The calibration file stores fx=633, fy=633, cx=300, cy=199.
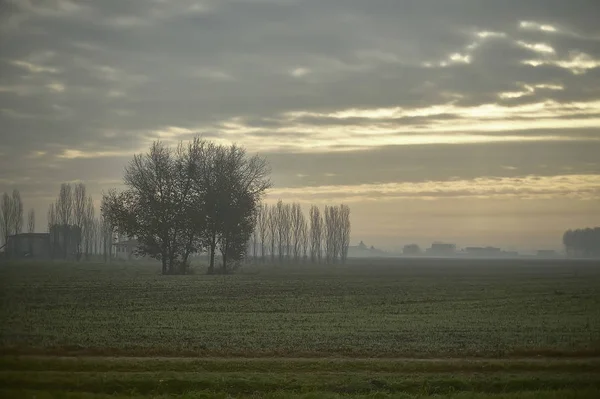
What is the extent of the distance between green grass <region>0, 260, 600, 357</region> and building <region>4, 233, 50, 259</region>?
9212 cm

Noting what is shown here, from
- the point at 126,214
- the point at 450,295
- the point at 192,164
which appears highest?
the point at 192,164

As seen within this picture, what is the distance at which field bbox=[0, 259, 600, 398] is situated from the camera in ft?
62.5

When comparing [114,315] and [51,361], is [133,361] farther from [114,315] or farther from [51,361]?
[114,315]

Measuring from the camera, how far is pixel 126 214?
80.8 meters

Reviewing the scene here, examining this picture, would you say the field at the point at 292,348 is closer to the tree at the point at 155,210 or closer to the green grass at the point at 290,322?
the green grass at the point at 290,322

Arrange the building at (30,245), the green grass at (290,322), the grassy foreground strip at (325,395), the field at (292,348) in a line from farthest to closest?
the building at (30,245)
the green grass at (290,322)
the field at (292,348)
the grassy foreground strip at (325,395)

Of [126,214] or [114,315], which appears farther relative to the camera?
[126,214]

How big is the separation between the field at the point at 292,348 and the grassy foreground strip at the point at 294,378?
0.04 m

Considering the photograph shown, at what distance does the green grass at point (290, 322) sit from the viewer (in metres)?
24.6

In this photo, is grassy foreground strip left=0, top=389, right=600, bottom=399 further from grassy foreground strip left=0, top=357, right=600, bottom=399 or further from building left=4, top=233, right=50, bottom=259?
building left=4, top=233, right=50, bottom=259

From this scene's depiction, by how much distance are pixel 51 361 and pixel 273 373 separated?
755cm

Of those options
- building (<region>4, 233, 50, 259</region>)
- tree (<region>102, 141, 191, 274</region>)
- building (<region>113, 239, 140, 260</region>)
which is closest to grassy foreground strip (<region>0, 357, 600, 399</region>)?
tree (<region>102, 141, 191, 274</region>)

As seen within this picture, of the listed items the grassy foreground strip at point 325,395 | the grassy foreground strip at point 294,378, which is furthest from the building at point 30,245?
the grassy foreground strip at point 325,395

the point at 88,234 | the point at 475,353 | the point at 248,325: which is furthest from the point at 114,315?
the point at 88,234
